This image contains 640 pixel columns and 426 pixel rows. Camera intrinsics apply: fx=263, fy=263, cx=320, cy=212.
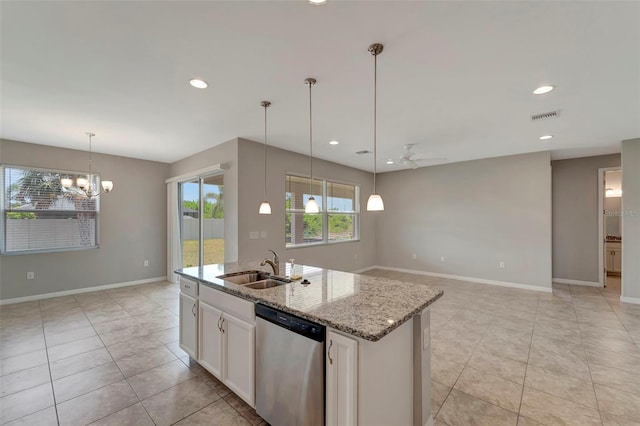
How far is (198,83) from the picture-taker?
2523 millimetres

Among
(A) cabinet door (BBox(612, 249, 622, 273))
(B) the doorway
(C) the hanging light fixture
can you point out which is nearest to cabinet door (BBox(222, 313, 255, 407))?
(C) the hanging light fixture

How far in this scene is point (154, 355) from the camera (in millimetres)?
2789

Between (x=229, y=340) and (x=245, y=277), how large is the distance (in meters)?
0.64

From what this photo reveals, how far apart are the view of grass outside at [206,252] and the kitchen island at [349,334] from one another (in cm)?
222

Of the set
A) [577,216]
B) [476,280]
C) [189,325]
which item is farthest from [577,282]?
[189,325]

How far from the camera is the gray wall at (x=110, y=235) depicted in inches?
173

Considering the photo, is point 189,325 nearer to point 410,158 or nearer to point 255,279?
point 255,279

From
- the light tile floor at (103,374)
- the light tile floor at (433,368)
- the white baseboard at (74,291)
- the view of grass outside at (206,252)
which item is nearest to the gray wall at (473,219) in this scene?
the light tile floor at (433,368)

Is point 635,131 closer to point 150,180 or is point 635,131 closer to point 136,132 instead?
A: point 136,132

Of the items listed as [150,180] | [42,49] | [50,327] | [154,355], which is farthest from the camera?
[150,180]

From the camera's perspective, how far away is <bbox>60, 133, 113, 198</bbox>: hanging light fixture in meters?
4.01

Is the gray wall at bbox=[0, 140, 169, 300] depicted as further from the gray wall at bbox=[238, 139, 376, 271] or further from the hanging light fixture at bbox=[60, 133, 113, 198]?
the gray wall at bbox=[238, 139, 376, 271]

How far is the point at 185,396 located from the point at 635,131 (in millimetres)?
6658

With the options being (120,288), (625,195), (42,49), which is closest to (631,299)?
(625,195)
